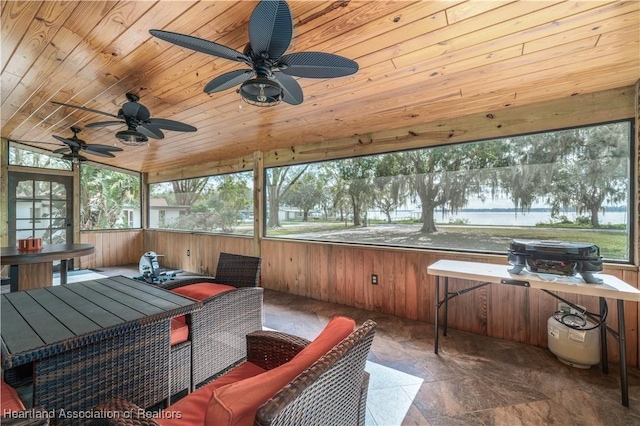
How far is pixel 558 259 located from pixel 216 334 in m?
2.67

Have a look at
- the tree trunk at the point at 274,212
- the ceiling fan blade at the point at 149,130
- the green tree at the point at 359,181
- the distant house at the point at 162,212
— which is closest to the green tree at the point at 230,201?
the tree trunk at the point at 274,212

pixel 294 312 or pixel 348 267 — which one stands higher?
pixel 348 267

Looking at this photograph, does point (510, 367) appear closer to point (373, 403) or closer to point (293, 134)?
point (373, 403)

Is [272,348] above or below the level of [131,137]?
below

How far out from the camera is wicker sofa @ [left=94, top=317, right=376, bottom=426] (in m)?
0.69

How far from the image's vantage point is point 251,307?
2.26 metres

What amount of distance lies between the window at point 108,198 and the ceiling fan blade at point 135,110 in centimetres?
492

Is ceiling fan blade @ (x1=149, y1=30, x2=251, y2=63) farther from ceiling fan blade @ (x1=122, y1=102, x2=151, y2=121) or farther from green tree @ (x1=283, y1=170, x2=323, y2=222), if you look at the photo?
green tree @ (x1=283, y1=170, x2=323, y2=222)

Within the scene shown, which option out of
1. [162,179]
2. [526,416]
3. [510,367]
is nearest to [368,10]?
[526,416]

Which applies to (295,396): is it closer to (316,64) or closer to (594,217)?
(316,64)

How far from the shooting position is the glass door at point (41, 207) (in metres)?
5.12

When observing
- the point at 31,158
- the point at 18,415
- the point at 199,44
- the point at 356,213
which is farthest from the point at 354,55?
the point at 31,158

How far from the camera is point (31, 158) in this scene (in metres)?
5.33

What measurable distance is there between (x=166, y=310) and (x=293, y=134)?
292 centimetres
